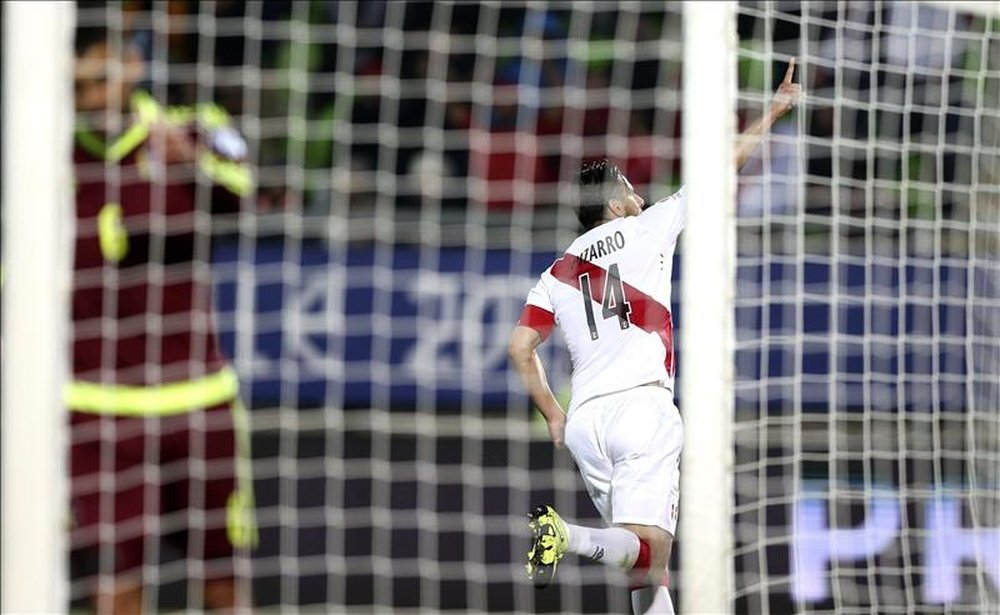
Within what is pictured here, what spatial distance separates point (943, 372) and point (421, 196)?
6.54ft

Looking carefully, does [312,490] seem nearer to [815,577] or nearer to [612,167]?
[815,577]

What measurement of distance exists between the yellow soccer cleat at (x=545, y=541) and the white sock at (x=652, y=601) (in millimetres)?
228

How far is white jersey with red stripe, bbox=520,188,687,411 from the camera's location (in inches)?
80.0

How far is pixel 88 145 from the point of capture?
164 inches

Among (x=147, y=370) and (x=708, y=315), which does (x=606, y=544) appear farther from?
(x=147, y=370)

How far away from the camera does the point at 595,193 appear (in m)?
2.01

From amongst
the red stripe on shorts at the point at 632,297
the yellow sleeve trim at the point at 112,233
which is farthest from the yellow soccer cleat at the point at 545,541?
the yellow sleeve trim at the point at 112,233

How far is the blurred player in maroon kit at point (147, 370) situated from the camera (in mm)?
3900

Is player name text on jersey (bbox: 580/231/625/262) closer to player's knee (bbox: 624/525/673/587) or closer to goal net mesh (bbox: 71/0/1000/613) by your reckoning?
player's knee (bbox: 624/525/673/587)

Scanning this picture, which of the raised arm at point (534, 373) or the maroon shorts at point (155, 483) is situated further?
the maroon shorts at point (155, 483)

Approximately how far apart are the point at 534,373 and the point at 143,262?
6.82ft

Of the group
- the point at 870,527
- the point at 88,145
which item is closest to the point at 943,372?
the point at 870,527

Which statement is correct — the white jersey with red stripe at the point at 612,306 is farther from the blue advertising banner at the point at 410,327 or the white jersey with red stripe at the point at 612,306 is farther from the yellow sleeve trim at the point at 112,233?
the blue advertising banner at the point at 410,327

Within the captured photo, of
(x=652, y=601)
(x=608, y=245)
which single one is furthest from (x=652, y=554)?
(x=608, y=245)
